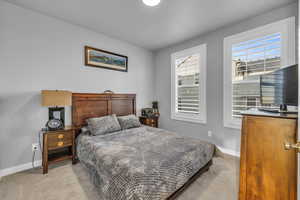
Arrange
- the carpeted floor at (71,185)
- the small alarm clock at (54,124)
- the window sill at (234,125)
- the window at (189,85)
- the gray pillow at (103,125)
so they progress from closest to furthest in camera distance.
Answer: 1. the carpeted floor at (71,185)
2. the small alarm clock at (54,124)
3. the gray pillow at (103,125)
4. the window sill at (234,125)
5. the window at (189,85)

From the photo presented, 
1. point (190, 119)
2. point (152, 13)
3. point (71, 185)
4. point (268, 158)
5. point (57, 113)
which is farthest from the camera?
point (190, 119)

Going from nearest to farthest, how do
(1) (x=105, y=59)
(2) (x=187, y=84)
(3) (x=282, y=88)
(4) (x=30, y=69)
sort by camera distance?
1. (3) (x=282, y=88)
2. (4) (x=30, y=69)
3. (1) (x=105, y=59)
4. (2) (x=187, y=84)

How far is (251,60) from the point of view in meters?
2.66

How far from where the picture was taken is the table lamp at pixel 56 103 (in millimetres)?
2182

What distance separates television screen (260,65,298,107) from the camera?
1298 millimetres

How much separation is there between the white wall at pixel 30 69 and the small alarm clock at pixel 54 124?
0.25m

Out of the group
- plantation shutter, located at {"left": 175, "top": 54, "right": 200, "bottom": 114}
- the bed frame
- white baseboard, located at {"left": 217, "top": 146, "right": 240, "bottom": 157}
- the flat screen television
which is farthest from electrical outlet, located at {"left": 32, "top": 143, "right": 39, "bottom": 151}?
white baseboard, located at {"left": 217, "top": 146, "right": 240, "bottom": 157}

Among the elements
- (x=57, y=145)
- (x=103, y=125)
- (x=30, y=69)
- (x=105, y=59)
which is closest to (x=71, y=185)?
(x=57, y=145)

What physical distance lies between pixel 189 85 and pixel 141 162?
266cm

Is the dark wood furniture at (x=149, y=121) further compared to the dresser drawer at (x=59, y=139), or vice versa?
the dark wood furniture at (x=149, y=121)

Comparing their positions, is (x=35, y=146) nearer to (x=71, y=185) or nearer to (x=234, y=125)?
(x=71, y=185)

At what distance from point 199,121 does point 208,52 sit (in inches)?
65.8

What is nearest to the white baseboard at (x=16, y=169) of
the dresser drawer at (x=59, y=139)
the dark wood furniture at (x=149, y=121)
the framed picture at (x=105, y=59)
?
the dresser drawer at (x=59, y=139)

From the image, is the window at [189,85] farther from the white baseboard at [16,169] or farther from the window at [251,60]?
the white baseboard at [16,169]
